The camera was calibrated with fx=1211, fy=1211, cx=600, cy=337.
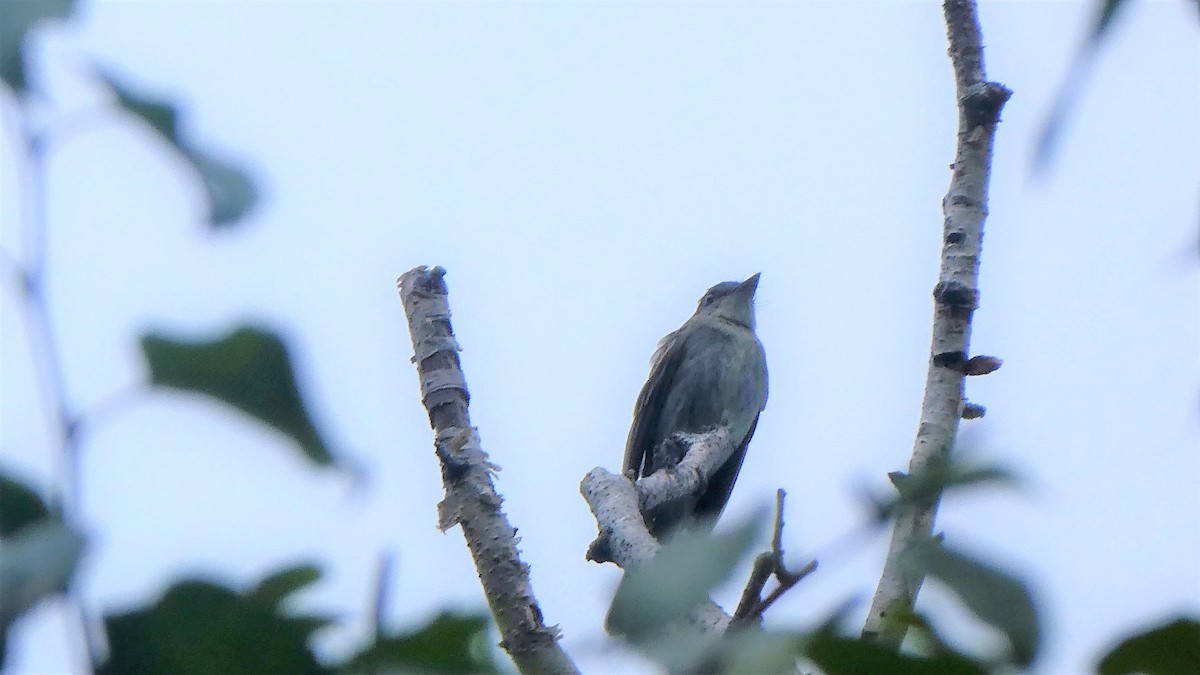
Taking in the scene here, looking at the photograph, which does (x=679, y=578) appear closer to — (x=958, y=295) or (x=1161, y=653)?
(x=1161, y=653)

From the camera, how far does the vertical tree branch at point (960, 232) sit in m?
3.39

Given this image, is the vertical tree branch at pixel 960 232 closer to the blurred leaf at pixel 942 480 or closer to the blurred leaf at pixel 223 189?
the blurred leaf at pixel 942 480

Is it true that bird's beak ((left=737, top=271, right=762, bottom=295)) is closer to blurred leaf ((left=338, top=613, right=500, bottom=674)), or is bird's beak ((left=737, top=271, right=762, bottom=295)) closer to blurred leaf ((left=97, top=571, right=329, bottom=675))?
blurred leaf ((left=338, top=613, right=500, bottom=674))

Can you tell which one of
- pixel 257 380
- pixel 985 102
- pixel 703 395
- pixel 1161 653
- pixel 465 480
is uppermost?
pixel 703 395

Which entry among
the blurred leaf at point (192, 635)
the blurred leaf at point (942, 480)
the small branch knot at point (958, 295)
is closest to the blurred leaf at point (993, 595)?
the blurred leaf at point (942, 480)

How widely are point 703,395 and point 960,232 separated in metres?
Result: 5.02

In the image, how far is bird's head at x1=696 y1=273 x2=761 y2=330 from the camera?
9812 mm

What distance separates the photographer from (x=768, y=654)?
716 millimetres

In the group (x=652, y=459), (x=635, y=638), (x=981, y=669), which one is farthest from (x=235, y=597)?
(x=652, y=459)

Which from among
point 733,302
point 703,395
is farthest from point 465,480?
point 733,302

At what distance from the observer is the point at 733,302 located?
9.88 meters

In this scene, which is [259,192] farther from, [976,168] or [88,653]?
[976,168]

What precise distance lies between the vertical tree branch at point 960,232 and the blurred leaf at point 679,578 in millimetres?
2346

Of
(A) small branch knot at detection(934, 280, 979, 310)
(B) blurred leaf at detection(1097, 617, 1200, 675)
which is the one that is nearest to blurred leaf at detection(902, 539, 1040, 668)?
(B) blurred leaf at detection(1097, 617, 1200, 675)
